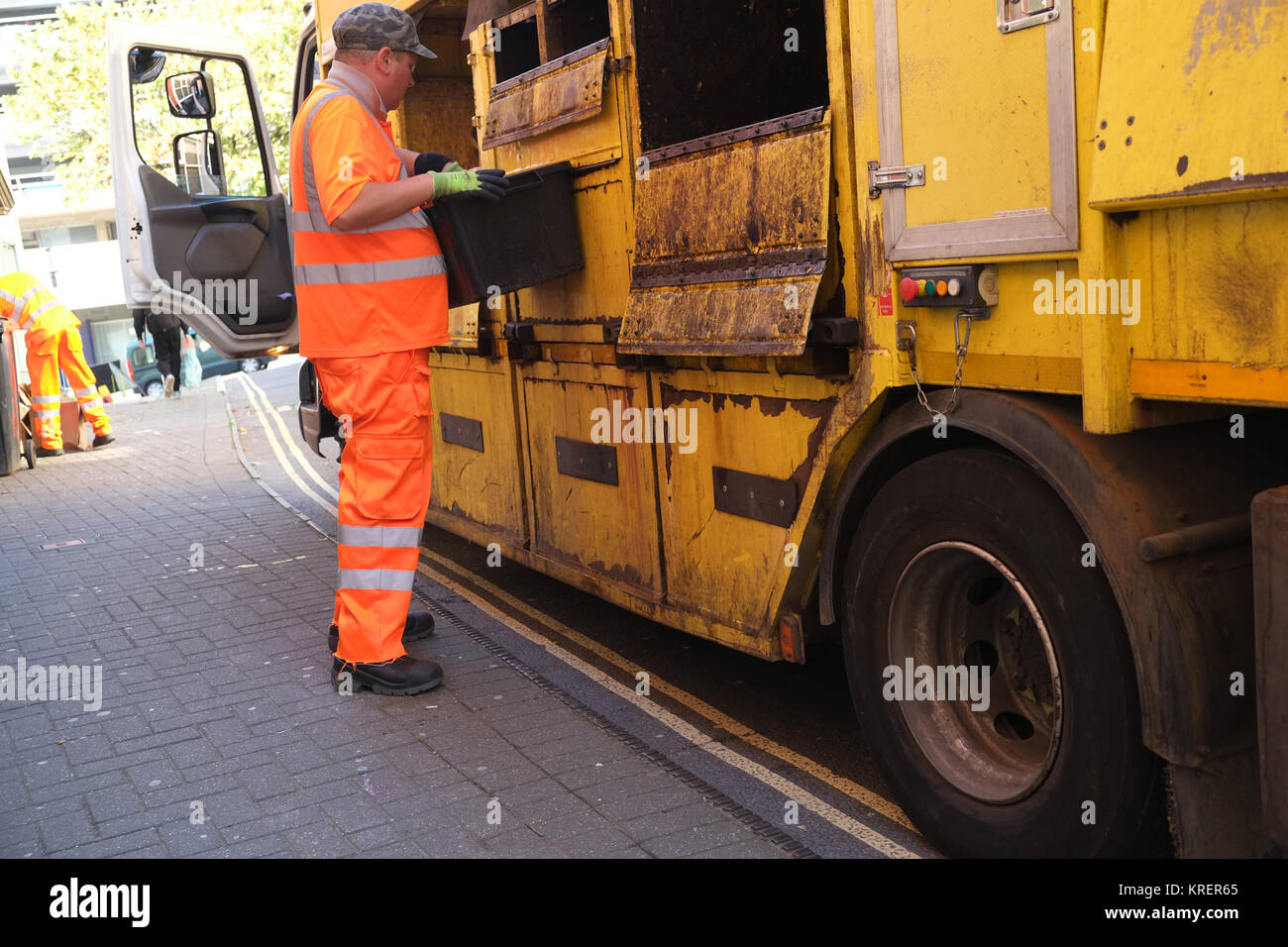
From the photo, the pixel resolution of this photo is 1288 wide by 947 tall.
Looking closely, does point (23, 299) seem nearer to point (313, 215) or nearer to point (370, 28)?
point (313, 215)

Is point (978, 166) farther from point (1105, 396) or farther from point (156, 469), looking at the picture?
point (156, 469)

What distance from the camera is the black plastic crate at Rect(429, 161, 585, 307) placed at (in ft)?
14.9

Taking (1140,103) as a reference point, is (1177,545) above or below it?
below

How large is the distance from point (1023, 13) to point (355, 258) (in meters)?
2.65

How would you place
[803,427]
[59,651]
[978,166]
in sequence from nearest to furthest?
1. [978,166]
2. [803,427]
3. [59,651]

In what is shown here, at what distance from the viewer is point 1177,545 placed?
2.47m

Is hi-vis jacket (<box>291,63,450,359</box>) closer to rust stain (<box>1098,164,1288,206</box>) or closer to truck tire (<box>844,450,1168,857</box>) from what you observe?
truck tire (<box>844,450,1168,857</box>)

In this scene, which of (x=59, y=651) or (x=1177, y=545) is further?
(x=59, y=651)

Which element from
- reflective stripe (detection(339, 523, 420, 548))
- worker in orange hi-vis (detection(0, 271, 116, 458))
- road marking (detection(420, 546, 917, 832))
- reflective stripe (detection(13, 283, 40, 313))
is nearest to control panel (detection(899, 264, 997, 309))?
road marking (detection(420, 546, 917, 832))

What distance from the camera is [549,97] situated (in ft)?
15.4

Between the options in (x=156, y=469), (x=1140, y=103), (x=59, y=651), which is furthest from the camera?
(x=156, y=469)

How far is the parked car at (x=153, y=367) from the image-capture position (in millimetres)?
27672

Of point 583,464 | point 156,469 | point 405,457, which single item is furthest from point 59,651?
point 156,469
